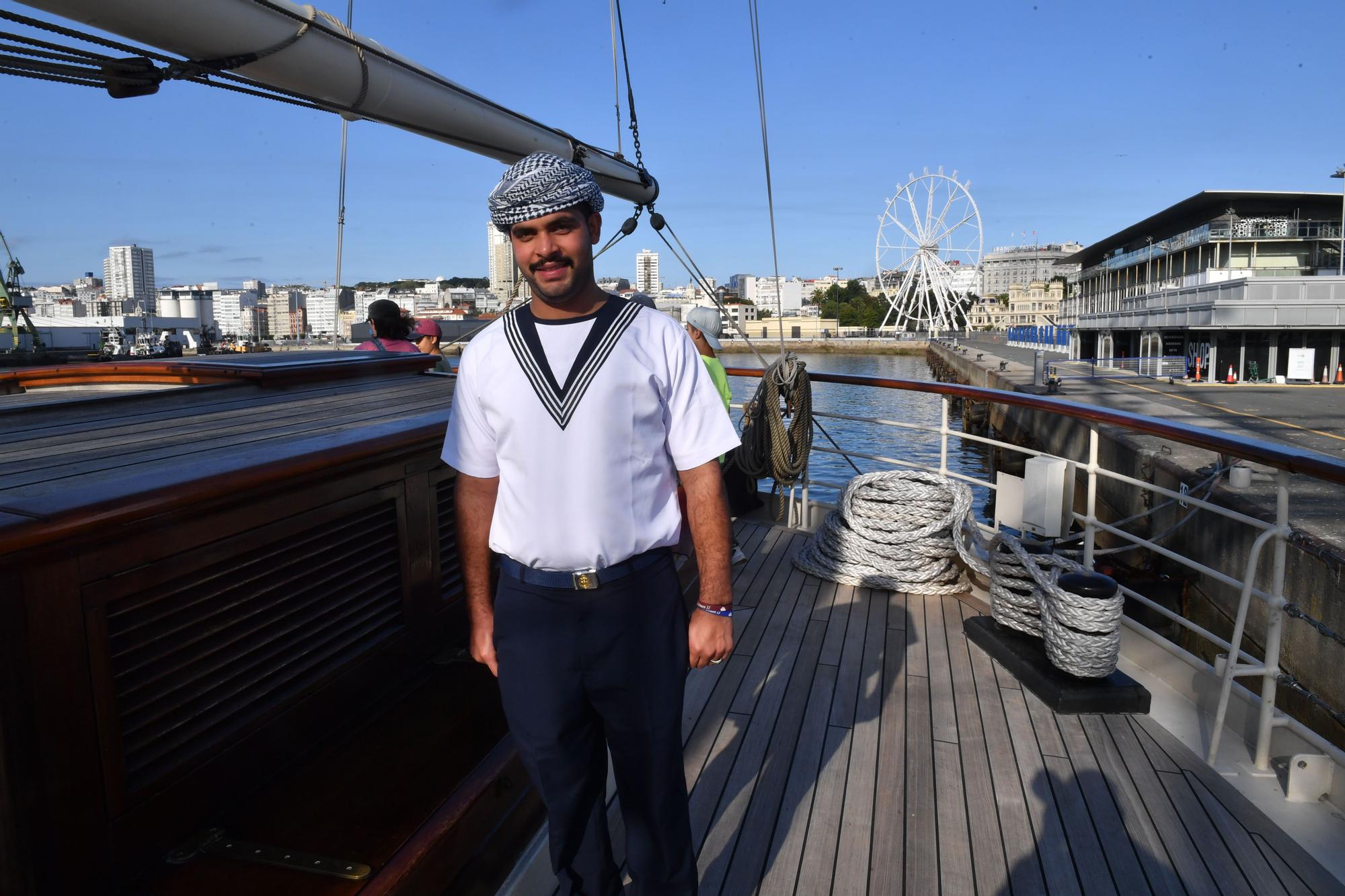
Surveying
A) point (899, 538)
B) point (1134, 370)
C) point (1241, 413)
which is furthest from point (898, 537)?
point (1134, 370)

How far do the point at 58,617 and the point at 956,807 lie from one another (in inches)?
69.0

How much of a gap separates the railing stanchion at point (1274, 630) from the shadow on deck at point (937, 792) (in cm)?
14

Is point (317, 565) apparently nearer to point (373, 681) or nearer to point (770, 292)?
point (373, 681)

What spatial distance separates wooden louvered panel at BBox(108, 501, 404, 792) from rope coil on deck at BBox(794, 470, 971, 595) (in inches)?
81.0

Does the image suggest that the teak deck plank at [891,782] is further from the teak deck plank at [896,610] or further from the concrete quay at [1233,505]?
the concrete quay at [1233,505]

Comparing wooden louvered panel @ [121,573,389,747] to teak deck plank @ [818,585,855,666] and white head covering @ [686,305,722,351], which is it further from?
white head covering @ [686,305,722,351]

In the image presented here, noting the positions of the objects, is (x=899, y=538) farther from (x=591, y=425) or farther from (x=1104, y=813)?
(x=591, y=425)

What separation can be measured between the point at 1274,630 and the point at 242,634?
220cm

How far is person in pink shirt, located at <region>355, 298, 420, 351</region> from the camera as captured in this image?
4012 millimetres

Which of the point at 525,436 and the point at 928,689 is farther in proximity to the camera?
the point at 928,689

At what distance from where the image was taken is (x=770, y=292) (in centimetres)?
18288

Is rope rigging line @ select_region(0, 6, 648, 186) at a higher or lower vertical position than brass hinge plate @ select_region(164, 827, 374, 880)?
higher

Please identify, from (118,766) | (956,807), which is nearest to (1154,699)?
(956,807)

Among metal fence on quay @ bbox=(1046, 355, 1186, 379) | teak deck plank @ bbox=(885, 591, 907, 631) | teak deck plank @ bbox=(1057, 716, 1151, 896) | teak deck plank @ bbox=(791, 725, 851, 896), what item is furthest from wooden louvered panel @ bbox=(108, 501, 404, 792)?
metal fence on quay @ bbox=(1046, 355, 1186, 379)
